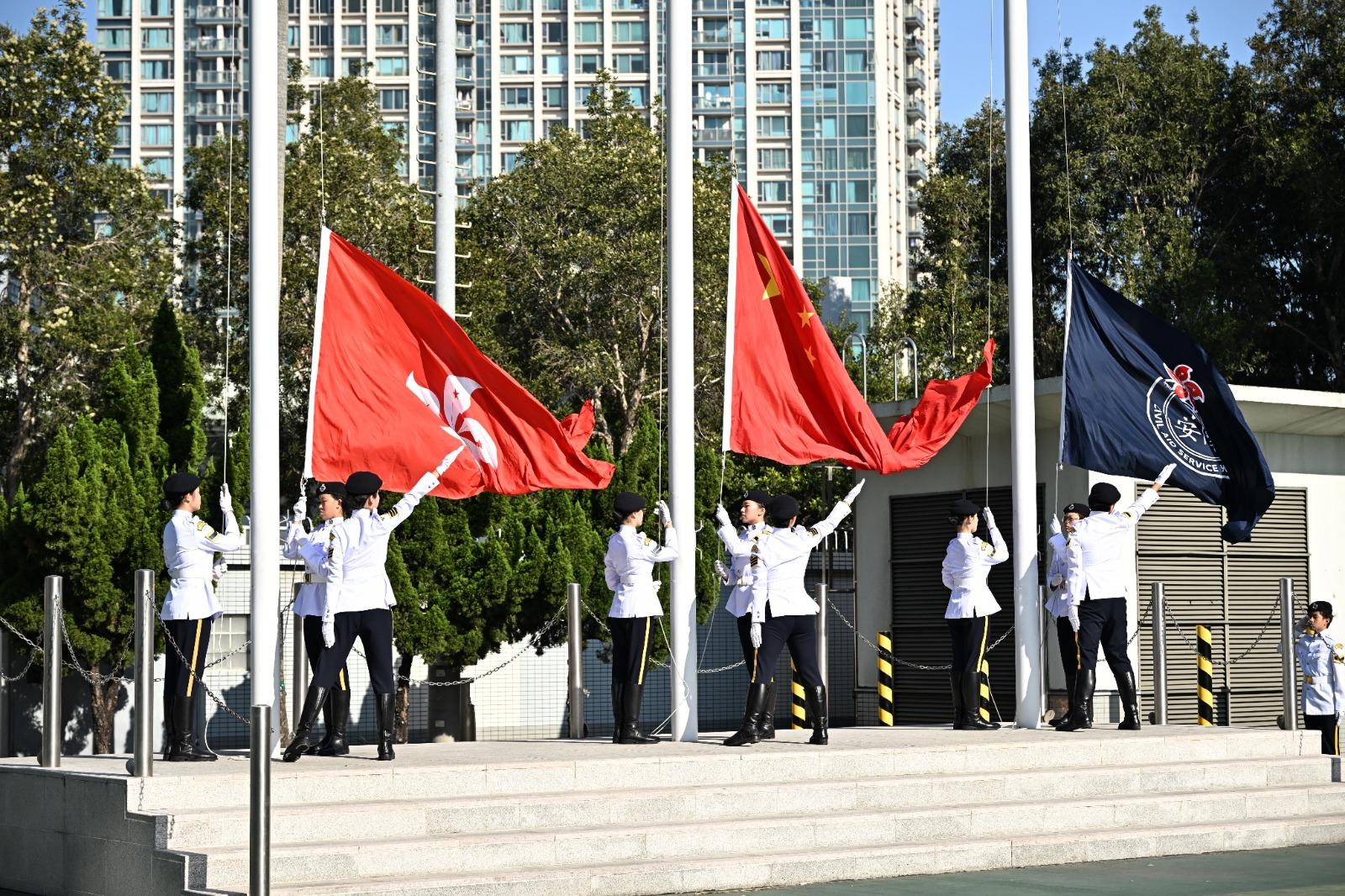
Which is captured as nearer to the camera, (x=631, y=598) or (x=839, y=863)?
(x=839, y=863)

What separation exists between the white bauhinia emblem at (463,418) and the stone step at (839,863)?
399cm

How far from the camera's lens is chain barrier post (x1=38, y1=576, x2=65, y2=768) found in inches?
419

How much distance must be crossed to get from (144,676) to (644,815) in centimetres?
297

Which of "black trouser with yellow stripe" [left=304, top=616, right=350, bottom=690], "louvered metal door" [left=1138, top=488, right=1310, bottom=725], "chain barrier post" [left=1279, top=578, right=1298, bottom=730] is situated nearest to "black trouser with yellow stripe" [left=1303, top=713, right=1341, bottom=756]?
"chain barrier post" [left=1279, top=578, right=1298, bottom=730]

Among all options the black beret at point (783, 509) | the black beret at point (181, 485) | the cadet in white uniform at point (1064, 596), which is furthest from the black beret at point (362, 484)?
the cadet in white uniform at point (1064, 596)

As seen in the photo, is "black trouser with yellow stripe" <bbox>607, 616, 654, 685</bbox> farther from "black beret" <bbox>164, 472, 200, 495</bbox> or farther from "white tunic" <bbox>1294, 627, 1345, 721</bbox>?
"white tunic" <bbox>1294, 627, 1345, 721</bbox>

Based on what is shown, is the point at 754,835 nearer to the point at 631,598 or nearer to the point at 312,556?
the point at 631,598

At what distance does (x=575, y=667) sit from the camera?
14.9m

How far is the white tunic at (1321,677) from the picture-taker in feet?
51.2

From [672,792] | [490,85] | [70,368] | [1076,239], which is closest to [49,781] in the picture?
[672,792]

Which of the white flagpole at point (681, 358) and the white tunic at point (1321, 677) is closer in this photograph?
the white flagpole at point (681, 358)

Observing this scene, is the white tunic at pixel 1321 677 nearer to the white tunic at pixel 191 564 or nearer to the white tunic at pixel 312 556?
the white tunic at pixel 312 556

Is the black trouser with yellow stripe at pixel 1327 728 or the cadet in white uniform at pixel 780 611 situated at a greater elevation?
the cadet in white uniform at pixel 780 611

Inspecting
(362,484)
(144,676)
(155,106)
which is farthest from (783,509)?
(155,106)
